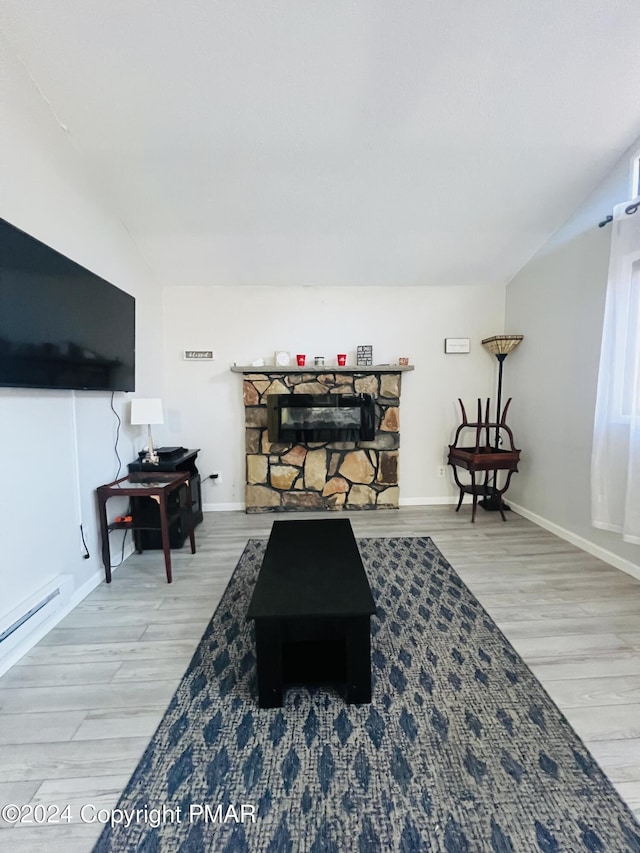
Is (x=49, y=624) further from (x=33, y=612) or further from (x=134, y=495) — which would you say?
(x=134, y=495)

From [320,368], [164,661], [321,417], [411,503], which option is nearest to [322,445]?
[321,417]

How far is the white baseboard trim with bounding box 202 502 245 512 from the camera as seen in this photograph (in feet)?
11.7

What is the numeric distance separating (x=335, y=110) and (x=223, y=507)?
10.7 feet

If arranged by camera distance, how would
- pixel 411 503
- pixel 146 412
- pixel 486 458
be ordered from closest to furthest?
pixel 146 412 < pixel 486 458 < pixel 411 503

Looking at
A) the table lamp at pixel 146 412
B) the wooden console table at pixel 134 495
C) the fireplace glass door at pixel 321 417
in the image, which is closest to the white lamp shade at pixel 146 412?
the table lamp at pixel 146 412

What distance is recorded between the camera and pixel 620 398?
7.11 feet

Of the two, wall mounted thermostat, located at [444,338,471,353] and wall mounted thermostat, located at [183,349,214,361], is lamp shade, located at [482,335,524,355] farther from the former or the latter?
wall mounted thermostat, located at [183,349,214,361]

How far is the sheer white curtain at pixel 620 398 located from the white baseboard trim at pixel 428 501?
146 centimetres

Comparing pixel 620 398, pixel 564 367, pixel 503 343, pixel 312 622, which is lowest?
pixel 312 622

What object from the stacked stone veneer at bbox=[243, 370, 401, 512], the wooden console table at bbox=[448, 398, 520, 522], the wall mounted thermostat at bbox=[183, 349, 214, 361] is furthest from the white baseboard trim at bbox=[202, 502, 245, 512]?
the wooden console table at bbox=[448, 398, 520, 522]

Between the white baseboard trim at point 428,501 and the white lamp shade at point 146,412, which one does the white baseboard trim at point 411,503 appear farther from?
the white lamp shade at point 146,412

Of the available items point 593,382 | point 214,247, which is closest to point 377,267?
point 214,247

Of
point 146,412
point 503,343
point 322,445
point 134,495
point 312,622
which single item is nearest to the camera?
point 312,622

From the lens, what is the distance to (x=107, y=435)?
237 centimetres
